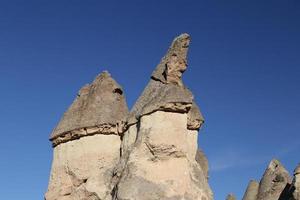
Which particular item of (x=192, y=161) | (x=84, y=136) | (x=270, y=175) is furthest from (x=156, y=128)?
(x=270, y=175)

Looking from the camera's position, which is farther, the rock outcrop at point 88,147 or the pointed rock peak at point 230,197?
the pointed rock peak at point 230,197

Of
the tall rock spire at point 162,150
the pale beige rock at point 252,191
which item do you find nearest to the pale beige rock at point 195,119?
the tall rock spire at point 162,150

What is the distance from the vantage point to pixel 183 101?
10.6m

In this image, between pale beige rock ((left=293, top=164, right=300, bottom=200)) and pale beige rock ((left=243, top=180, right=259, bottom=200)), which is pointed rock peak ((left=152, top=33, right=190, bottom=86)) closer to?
pale beige rock ((left=293, top=164, right=300, bottom=200))

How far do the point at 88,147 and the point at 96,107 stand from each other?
3.32ft

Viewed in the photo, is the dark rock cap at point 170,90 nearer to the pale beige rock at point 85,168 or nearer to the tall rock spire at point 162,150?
the tall rock spire at point 162,150

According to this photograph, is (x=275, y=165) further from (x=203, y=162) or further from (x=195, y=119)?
(x=195, y=119)

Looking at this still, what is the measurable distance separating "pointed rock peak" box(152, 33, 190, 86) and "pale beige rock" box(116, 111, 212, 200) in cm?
100

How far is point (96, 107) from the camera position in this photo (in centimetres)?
1244

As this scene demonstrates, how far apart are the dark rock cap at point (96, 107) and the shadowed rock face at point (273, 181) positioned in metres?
9.33

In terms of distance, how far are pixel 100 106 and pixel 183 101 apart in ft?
8.56

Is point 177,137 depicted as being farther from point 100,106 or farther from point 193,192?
point 100,106

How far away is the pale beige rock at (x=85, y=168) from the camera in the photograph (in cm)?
1155

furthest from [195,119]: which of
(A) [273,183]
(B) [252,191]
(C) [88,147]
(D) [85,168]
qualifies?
(B) [252,191]
